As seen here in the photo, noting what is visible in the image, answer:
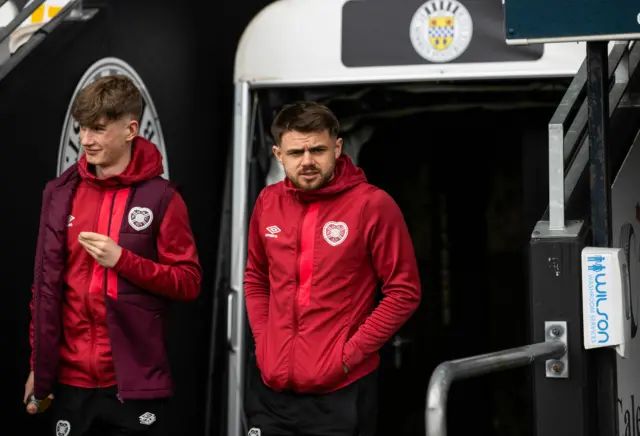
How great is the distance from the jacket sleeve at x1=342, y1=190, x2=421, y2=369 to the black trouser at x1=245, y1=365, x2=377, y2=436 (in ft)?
0.40

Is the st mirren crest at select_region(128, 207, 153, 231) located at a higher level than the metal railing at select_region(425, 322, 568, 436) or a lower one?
higher

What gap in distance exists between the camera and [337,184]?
11.9 ft

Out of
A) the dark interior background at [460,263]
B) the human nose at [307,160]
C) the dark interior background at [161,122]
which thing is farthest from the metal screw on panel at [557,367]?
the dark interior background at [460,263]

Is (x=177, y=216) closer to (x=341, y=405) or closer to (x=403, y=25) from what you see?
(x=341, y=405)

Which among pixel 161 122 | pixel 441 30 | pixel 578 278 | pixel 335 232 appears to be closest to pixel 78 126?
pixel 161 122

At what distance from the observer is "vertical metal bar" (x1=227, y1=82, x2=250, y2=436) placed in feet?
18.3

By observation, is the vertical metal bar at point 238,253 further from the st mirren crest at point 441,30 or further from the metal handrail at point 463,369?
the metal handrail at point 463,369

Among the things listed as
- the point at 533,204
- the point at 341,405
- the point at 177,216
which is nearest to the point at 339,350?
the point at 341,405

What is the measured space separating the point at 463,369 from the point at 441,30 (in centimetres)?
302

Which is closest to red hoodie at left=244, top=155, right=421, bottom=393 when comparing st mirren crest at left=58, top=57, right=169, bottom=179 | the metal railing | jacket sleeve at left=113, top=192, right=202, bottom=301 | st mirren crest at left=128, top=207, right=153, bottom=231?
jacket sleeve at left=113, top=192, right=202, bottom=301

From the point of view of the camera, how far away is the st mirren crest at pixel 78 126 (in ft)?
14.8

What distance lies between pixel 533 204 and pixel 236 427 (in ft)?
6.08

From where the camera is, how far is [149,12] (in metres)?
5.39

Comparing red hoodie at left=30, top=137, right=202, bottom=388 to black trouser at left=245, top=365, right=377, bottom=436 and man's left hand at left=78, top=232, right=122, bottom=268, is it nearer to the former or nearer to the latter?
man's left hand at left=78, top=232, right=122, bottom=268
